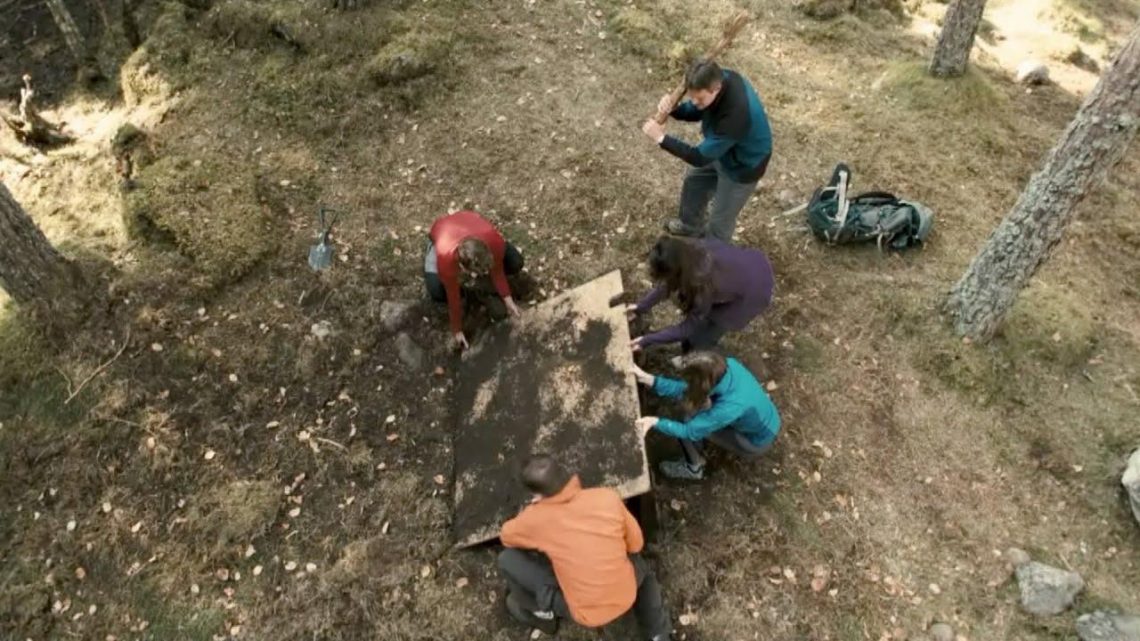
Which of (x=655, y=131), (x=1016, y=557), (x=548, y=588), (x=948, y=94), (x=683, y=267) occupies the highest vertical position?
(x=655, y=131)

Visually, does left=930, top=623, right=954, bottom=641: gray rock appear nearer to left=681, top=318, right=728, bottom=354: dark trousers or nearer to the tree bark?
left=681, top=318, right=728, bottom=354: dark trousers

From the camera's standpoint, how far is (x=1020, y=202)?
4578 mm

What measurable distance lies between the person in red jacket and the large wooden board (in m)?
0.32

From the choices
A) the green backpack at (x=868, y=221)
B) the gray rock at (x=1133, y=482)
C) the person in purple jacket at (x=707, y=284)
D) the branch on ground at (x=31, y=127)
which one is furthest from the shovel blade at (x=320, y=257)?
the gray rock at (x=1133, y=482)

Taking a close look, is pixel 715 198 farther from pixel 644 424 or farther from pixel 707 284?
pixel 644 424

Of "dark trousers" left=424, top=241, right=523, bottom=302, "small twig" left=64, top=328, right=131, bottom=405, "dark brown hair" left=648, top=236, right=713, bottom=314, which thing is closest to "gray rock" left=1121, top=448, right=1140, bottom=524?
"dark brown hair" left=648, top=236, right=713, bottom=314

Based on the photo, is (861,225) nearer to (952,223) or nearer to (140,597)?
(952,223)

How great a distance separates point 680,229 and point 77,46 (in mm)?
7156

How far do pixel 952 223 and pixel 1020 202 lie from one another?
4.85 feet

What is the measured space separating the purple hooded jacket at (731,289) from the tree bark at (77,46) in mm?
7171

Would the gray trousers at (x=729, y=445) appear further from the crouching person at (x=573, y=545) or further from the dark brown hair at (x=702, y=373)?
the crouching person at (x=573, y=545)

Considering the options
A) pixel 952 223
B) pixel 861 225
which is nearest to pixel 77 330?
pixel 861 225

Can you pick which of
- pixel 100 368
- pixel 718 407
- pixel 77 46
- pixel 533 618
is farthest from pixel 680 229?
pixel 77 46

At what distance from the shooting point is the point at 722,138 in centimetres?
442
